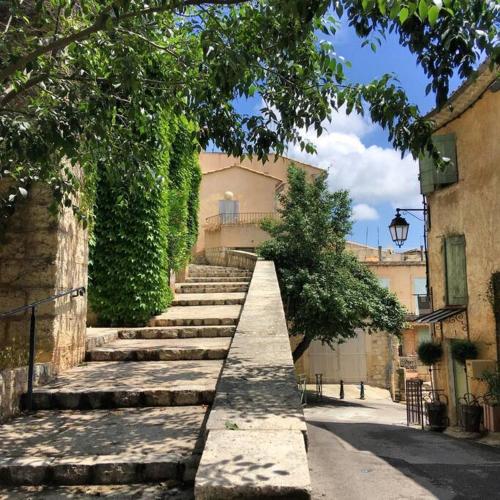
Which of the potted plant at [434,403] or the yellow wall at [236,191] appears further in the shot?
the yellow wall at [236,191]

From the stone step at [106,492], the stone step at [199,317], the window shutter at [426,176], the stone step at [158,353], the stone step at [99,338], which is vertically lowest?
the stone step at [106,492]

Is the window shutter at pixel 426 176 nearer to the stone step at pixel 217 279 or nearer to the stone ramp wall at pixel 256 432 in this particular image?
the stone step at pixel 217 279

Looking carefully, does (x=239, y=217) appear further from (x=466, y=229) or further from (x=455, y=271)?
(x=466, y=229)

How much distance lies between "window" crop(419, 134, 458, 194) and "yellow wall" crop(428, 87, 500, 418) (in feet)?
0.53

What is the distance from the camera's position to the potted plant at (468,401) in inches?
441

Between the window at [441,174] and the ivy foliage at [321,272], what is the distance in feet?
12.3

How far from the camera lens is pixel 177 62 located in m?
5.03

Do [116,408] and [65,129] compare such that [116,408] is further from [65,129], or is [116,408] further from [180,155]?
[180,155]

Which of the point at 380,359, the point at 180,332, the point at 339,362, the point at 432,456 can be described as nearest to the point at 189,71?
the point at 180,332

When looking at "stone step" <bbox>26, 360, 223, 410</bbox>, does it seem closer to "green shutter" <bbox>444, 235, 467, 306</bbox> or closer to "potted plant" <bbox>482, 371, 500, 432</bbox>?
"potted plant" <bbox>482, 371, 500, 432</bbox>

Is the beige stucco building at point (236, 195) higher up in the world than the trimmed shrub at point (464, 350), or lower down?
higher up

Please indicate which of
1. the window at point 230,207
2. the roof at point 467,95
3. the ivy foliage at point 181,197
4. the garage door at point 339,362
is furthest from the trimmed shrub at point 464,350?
the window at point 230,207

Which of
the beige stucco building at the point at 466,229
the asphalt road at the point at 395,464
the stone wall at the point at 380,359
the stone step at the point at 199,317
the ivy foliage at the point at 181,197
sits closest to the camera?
the asphalt road at the point at 395,464

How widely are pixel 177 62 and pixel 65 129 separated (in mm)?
1884
